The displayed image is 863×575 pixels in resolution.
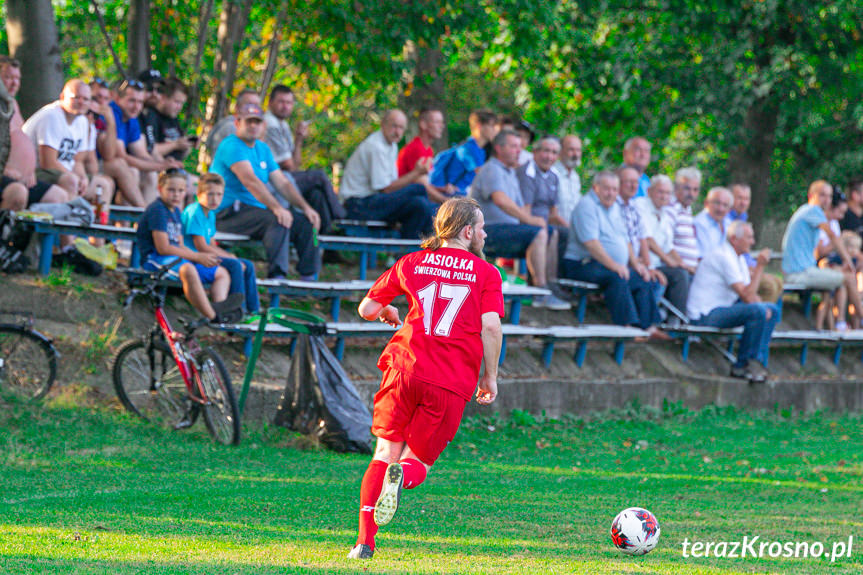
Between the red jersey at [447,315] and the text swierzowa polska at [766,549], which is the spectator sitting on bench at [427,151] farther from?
the red jersey at [447,315]

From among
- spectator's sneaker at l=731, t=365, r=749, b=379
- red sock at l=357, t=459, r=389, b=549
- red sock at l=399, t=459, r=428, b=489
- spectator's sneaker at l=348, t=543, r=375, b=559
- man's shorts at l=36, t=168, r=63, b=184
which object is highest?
man's shorts at l=36, t=168, r=63, b=184

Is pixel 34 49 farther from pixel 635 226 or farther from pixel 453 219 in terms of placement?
pixel 453 219

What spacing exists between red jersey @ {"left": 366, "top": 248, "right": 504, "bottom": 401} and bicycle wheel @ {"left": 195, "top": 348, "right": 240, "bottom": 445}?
10.6 ft

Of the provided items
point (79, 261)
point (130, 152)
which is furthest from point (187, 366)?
point (130, 152)

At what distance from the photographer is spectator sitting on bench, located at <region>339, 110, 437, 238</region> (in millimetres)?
12867

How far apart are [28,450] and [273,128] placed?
5.51 metres

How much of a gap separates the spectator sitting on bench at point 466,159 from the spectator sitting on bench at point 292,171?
148 cm

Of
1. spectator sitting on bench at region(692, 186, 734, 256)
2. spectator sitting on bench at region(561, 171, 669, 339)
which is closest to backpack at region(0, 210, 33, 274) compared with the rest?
spectator sitting on bench at region(561, 171, 669, 339)

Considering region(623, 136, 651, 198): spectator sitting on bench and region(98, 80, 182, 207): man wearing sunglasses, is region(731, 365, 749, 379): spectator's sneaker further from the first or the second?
region(98, 80, 182, 207): man wearing sunglasses

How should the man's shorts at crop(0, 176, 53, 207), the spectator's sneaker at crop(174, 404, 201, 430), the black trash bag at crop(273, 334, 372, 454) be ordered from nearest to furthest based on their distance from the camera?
1. the black trash bag at crop(273, 334, 372, 454)
2. the spectator's sneaker at crop(174, 404, 201, 430)
3. the man's shorts at crop(0, 176, 53, 207)

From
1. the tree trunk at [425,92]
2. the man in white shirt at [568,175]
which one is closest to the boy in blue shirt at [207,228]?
the man in white shirt at [568,175]

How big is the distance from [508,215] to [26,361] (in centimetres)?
561

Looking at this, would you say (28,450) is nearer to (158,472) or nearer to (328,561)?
(158,472)

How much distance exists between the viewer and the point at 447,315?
222 inches
